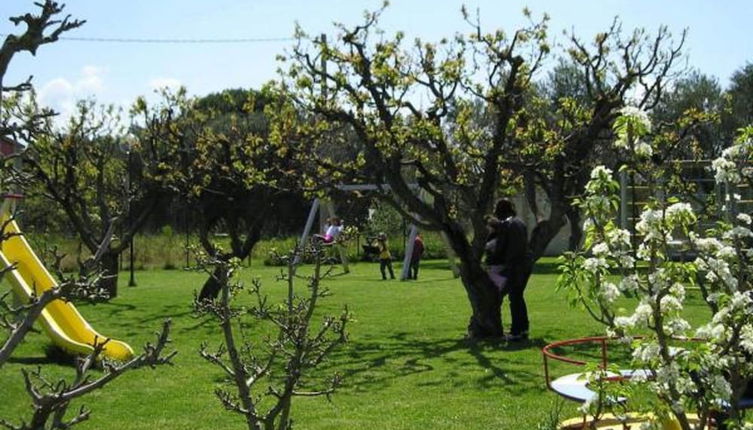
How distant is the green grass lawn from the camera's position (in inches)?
276

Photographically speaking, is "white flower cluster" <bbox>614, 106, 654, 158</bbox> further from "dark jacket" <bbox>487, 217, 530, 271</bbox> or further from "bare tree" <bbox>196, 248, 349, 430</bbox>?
"dark jacket" <bbox>487, 217, 530, 271</bbox>

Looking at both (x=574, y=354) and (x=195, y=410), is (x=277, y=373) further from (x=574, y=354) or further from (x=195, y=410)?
(x=574, y=354)

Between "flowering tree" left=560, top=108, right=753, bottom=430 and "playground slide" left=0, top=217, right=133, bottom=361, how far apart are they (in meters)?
6.39

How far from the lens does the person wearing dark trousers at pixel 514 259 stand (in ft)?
35.6

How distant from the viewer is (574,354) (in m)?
10.1

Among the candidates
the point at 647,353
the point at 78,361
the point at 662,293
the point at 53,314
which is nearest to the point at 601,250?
the point at 662,293

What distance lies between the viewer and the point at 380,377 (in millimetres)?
8891

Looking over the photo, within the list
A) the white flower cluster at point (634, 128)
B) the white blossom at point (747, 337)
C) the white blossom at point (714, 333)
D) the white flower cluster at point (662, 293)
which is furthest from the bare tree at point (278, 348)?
the white blossom at point (747, 337)

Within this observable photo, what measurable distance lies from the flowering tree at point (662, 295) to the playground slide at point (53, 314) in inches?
252

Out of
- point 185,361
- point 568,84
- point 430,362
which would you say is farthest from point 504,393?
point 568,84

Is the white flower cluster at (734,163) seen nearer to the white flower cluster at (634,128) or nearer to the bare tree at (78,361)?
the white flower cluster at (634,128)

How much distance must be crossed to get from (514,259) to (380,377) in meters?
2.81

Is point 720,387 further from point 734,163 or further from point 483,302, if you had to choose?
point 483,302

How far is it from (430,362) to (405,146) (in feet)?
10.6
